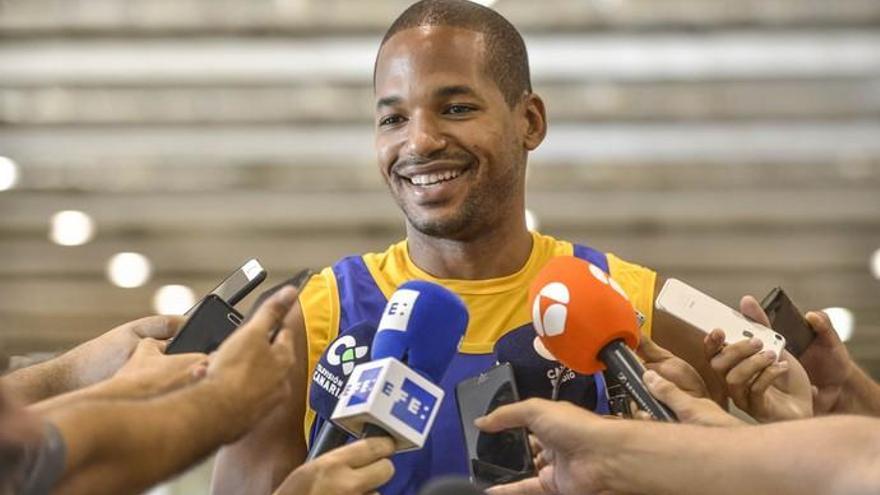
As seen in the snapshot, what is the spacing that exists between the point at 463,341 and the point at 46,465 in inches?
51.0

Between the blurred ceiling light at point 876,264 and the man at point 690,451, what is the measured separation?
747 centimetres

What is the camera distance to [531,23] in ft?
23.0

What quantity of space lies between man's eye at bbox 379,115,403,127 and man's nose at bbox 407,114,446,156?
0.06 metres

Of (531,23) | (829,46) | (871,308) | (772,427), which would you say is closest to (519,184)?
(772,427)

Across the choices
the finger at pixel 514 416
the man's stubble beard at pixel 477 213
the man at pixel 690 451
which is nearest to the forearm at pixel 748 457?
the man at pixel 690 451

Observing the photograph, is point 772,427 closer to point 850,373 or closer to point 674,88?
point 850,373

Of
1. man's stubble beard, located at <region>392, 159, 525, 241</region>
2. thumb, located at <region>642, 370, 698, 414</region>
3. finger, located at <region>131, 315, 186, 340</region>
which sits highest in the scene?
man's stubble beard, located at <region>392, 159, 525, 241</region>

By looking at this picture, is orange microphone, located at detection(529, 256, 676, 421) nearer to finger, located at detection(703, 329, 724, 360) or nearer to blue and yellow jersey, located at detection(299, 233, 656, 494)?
finger, located at detection(703, 329, 724, 360)

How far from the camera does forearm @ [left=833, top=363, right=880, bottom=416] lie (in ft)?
9.66

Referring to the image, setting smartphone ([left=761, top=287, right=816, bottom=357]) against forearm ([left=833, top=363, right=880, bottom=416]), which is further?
forearm ([left=833, top=363, right=880, bottom=416])

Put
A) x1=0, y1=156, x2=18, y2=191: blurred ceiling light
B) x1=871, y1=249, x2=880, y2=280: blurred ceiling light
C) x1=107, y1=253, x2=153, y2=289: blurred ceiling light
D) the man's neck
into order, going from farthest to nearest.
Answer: x1=107, y1=253, x2=153, y2=289: blurred ceiling light → x1=871, y1=249, x2=880, y2=280: blurred ceiling light → x1=0, y1=156, x2=18, y2=191: blurred ceiling light → the man's neck

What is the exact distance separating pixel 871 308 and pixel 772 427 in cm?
845

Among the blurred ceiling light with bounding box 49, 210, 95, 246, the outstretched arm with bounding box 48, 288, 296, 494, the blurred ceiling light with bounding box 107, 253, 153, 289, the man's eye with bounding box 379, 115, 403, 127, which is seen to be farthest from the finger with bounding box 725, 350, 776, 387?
the blurred ceiling light with bounding box 107, 253, 153, 289

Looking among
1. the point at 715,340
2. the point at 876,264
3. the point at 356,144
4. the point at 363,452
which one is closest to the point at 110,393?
the point at 363,452
